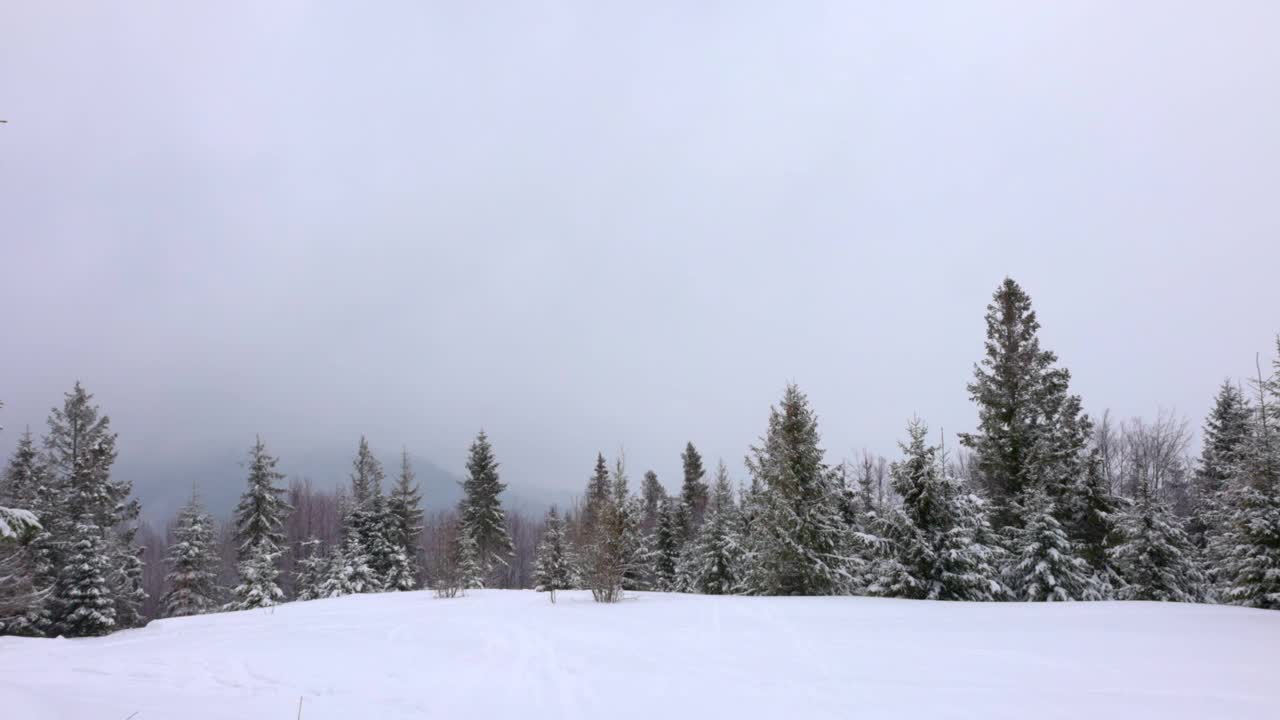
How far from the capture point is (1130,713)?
472 cm

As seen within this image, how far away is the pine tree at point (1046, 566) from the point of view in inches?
647

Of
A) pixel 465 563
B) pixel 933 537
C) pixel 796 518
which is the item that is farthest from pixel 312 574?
pixel 933 537

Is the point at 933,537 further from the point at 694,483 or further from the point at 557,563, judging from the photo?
the point at 694,483

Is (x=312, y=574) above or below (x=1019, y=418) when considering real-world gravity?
below

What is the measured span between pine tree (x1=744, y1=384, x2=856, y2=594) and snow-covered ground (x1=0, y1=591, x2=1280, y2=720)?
6308mm

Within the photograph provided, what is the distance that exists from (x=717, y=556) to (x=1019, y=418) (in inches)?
503

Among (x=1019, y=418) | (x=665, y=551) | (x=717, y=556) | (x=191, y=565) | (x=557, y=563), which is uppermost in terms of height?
(x=1019, y=418)

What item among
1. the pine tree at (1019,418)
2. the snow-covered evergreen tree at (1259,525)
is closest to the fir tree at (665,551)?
the pine tree at (1019,418)

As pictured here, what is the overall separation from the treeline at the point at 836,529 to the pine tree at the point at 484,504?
3500mm

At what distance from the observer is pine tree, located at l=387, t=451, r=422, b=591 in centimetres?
3359

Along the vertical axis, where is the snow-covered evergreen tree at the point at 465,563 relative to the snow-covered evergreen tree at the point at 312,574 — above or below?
above

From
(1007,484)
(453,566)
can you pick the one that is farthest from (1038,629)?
(453,566)

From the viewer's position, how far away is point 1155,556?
16688 mm

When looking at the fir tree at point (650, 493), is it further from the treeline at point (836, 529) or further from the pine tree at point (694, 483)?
the treeline at point (836, 529)
